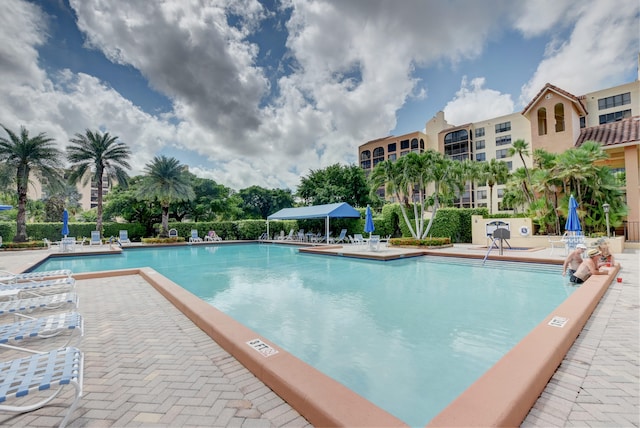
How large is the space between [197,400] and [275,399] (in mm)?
639

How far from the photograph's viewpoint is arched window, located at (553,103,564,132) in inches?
786

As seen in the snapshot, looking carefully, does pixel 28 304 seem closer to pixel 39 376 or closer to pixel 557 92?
pixel 39 376

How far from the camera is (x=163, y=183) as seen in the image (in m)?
25.3

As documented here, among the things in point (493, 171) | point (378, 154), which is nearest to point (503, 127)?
point (493, 171)

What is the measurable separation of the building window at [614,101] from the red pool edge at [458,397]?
4514 cm

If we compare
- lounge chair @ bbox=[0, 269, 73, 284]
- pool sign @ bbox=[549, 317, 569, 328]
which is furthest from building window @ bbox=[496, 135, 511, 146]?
lounge chair @ bbox=[0, 269, 73, 284]

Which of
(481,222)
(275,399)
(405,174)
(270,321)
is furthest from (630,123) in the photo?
(275,399)

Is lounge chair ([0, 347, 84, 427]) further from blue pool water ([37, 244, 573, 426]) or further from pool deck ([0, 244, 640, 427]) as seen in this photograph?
blue pool water ([37, 244, 573, 426])

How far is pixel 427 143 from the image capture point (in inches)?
2180

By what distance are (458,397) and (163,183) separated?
2724 cm

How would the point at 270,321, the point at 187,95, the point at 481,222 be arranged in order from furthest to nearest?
the point at 481,222 → the point at 187,95 → the point at 270,321

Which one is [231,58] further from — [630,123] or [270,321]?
[630,123]

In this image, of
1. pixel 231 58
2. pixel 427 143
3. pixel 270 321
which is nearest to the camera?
pixel 270 321

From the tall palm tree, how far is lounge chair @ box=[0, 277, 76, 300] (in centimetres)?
1955
